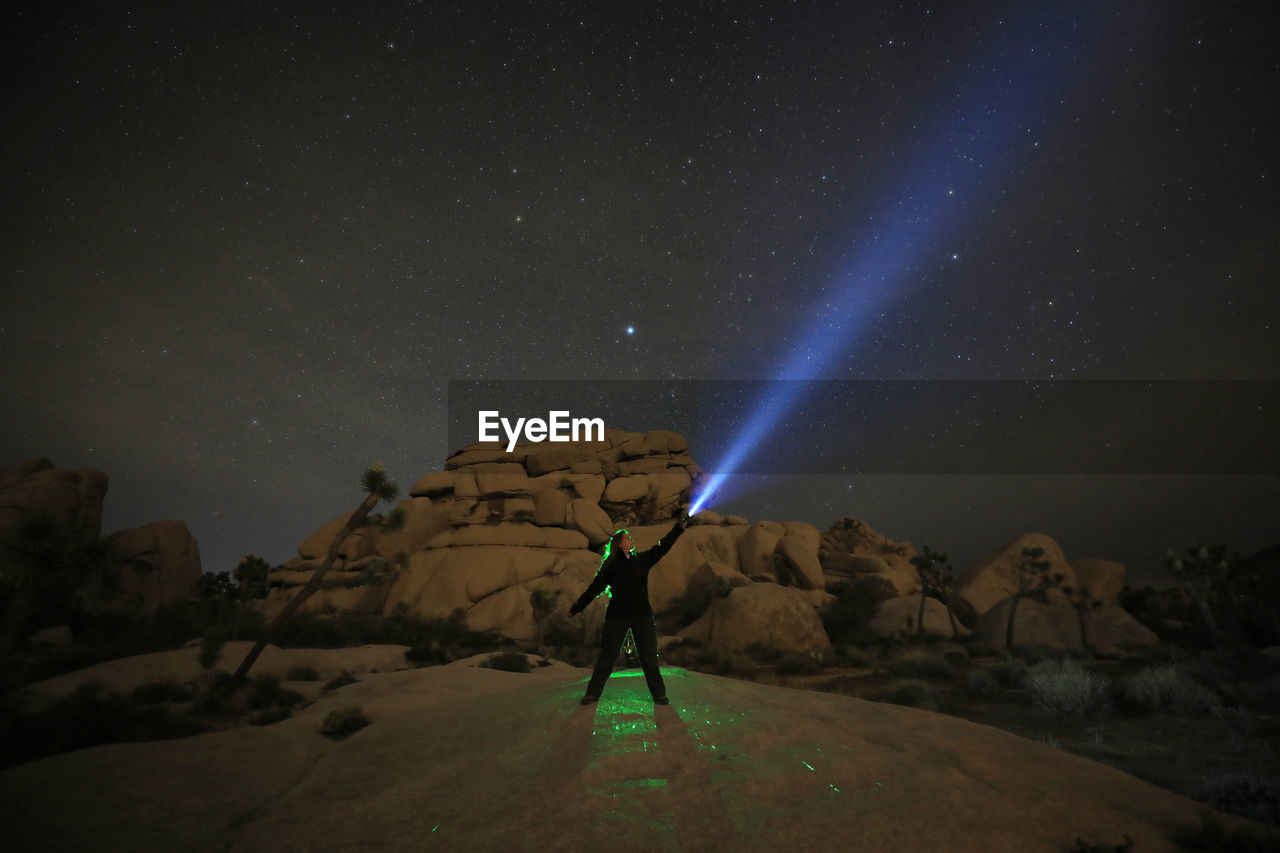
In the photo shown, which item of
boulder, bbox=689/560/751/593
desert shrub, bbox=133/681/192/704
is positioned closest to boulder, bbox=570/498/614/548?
boulder, bbox=689/560/751/593

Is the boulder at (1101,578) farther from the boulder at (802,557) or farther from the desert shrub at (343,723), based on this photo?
→ the desert shrub at (343,723)

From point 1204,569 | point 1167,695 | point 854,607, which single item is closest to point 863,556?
point 854,607

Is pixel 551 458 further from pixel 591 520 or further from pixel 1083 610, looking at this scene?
pixel 1083 610

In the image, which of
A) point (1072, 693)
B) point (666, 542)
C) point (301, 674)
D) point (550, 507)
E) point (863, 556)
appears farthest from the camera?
point (863, 556)

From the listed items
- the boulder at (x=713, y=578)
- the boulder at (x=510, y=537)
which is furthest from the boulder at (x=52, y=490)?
the boulder at (x=713, y=578)

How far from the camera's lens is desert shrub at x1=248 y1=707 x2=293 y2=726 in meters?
13.0

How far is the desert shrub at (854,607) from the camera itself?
38188mm

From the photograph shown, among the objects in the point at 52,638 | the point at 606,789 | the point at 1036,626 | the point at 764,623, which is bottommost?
the point at 1036,626

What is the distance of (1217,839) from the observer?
4840 mm

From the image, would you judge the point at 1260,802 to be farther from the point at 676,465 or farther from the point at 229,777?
the point at 676,465

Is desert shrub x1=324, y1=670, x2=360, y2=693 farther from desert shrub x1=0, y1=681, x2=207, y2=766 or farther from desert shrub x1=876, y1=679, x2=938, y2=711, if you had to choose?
desert shrub x1=876, y1=679, x2=938, y2=711

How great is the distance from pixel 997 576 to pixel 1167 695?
33.5 meters

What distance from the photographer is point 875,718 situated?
28.4ft

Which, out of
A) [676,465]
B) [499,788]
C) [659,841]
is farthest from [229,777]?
[676,465]
